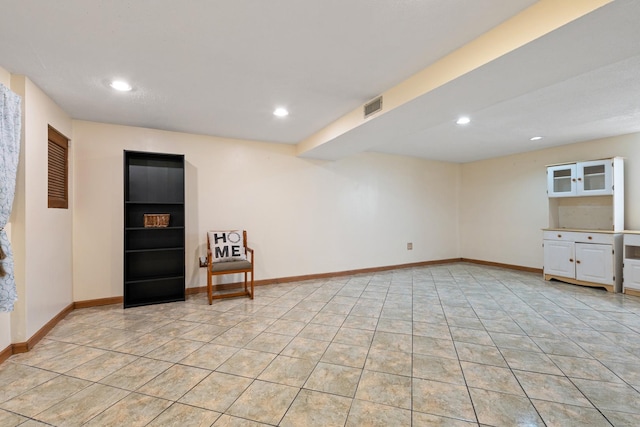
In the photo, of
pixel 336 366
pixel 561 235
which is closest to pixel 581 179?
pixel 561 235

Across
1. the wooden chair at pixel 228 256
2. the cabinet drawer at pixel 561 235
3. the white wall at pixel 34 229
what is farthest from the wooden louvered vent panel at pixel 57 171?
the cabinet drawer at pixel 561 235

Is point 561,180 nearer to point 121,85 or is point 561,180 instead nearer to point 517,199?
point 517,199

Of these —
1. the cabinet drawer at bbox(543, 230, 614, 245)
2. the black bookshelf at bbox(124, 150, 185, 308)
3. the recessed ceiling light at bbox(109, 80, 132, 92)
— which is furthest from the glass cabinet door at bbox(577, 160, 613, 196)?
the recessed ceiling light at bbox(109, 80, 132, 92)

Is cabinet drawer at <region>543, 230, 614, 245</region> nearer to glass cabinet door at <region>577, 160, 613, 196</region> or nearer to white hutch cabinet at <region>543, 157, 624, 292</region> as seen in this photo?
white hutch cabinet at <region>543, 157, 624, 292</region>

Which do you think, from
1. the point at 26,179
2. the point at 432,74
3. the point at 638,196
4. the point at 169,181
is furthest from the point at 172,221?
the point at 638,196

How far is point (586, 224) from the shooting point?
4.71 meters

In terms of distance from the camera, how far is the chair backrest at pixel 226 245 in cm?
385

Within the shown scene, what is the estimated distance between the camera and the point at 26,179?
234cm

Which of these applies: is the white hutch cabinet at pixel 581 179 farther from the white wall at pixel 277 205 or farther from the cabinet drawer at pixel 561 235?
the white wall at pixel 277 205

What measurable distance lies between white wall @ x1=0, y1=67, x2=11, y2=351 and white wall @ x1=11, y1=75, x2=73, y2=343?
35 mm

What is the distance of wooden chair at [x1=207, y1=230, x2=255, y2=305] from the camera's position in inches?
142

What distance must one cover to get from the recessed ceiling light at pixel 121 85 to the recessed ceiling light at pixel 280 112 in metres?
1.39

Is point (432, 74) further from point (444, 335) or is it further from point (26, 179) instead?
point (26, 179)

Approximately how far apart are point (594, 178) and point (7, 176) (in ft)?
23.2
